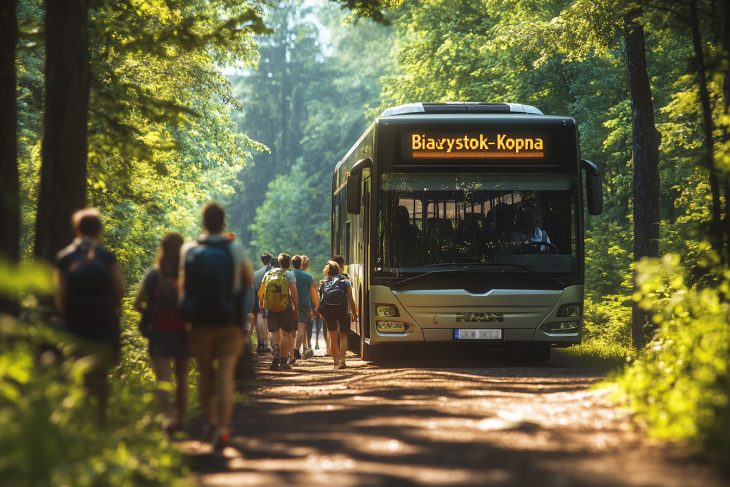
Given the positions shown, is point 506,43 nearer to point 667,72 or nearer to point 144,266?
point 667,72

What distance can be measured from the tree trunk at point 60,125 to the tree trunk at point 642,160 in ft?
37.2

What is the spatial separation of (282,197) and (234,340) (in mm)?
67891

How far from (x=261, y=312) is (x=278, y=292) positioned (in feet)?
17.0

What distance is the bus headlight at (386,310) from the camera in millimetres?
18375

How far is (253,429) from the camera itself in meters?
11.0

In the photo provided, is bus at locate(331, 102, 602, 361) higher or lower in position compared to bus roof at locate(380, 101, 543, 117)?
lower

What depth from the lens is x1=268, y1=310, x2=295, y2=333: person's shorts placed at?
19297mm

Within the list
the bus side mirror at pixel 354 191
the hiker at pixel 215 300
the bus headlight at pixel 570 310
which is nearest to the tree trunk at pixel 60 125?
the hiker at pixel 215 300

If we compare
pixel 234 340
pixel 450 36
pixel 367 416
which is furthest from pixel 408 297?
pixel 450 36

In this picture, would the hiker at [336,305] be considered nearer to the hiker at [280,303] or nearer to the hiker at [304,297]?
the hiker at [280,303]

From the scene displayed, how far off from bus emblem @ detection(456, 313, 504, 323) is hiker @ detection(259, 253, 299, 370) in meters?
2.60

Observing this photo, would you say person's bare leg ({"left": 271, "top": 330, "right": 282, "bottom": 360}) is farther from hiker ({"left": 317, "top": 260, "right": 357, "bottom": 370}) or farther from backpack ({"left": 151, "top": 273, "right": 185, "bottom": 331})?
backpack ({"left": 151, "top": 273, "right": 185, "bottom": 331})

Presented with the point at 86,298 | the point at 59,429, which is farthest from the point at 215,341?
the point at 59,429

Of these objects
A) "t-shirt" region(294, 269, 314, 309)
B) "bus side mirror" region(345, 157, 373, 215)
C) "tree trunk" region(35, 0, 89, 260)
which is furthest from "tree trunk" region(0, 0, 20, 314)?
"t-shirt" region(294, 269, 314, 309)
